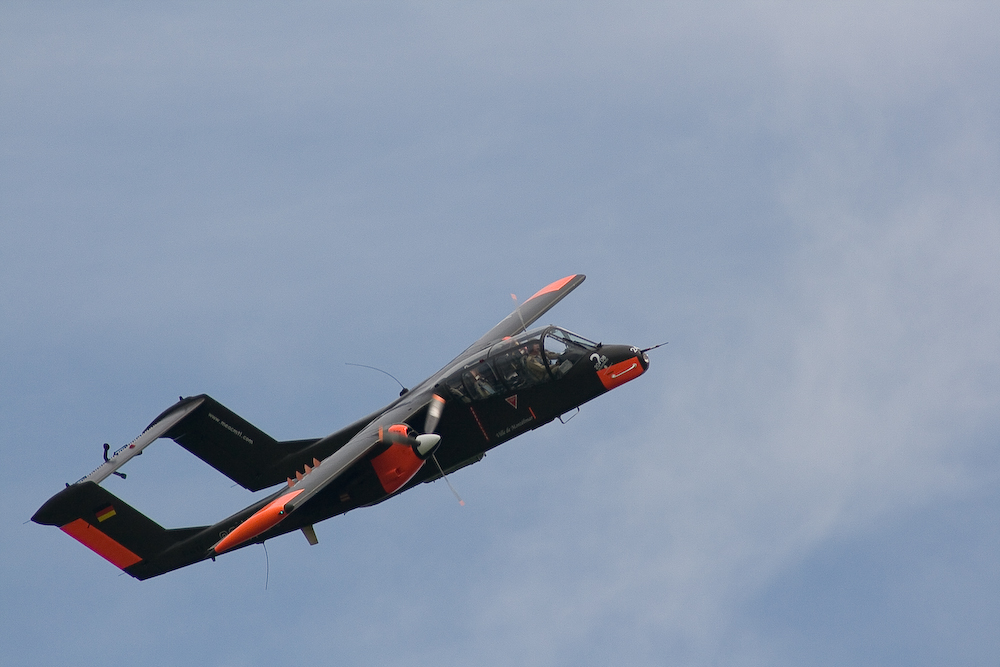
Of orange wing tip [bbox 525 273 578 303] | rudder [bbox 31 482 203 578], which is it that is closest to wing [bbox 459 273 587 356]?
orange wing tip [bbox 525 273 578 303]

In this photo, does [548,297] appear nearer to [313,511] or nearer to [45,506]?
[313,511]

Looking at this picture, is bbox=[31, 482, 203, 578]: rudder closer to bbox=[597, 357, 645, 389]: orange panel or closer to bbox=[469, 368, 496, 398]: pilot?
bbox=[469, 368, 496, 398]: pilot

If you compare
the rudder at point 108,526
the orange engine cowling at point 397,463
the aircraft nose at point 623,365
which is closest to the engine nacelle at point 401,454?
the orange engine cowling at point 397,463

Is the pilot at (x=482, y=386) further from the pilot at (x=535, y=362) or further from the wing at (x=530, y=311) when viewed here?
the wing at (x=530, y=311)

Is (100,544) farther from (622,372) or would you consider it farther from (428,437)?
(622,372)

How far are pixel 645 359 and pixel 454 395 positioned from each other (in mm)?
6795

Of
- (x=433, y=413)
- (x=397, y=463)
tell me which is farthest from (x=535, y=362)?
(x=397, y=463)

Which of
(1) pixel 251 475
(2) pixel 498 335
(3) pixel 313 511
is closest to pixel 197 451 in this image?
(1) pixel 251 475

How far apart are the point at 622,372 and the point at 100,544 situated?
19674 millimetres

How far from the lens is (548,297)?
181ft

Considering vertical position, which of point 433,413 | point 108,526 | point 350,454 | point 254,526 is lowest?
Result: point 254,526

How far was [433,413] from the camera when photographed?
44.4 meters

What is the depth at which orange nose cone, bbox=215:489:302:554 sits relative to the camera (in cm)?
3994

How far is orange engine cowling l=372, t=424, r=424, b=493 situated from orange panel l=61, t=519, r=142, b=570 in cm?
980
